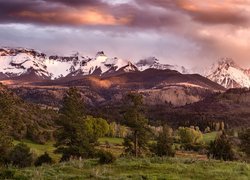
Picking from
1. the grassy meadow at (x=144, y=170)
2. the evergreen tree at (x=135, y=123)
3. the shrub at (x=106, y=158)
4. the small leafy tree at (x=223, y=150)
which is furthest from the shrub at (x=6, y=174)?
the small leafy tree at (x=223, y=150)

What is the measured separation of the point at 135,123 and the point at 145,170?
167 feet

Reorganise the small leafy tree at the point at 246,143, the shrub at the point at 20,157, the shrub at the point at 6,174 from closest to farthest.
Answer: the shrub at the point at 6,174 → the shrub at the point at 20,157 → the small leafy tree at the point at 246,143

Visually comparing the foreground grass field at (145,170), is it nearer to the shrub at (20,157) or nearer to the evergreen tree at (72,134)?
the evergreen tree at (72,134)

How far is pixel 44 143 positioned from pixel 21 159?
10825cm

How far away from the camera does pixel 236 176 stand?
39.0 meters

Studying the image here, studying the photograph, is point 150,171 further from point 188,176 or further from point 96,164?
point 96,164

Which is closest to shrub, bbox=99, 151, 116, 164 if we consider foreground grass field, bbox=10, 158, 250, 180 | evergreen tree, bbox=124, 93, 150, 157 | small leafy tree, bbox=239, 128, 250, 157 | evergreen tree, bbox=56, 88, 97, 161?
foreground grass field, bbox=10, 158, 250, 180

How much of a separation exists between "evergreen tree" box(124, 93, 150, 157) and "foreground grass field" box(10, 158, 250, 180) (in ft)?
144

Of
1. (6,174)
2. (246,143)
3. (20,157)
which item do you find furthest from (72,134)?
(6,174)

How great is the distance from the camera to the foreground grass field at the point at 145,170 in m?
36.4

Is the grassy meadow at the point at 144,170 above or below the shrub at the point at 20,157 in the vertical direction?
above

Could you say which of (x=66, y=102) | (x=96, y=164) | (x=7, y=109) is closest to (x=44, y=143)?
(x=66, y=102)

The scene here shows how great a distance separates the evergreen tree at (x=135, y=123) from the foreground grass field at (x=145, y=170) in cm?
4402

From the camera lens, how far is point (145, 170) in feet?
135
